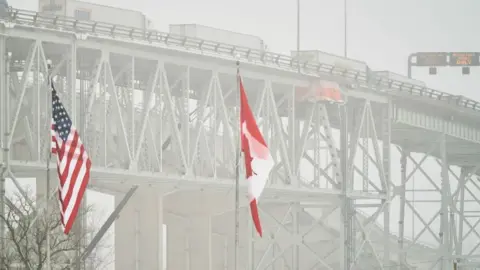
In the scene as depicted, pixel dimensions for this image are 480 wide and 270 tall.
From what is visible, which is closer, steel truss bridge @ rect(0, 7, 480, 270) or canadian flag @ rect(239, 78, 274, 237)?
canadian flag @ rect(239, 78, 274, 237)

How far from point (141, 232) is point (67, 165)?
41806 mm

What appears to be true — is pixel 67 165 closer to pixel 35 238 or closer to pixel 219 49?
pixel 35 238

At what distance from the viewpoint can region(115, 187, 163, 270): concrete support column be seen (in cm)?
8969

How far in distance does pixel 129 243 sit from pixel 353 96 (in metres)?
22.4

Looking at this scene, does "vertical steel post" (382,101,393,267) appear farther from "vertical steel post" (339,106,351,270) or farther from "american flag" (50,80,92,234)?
"american flag" (50,80,92,234)

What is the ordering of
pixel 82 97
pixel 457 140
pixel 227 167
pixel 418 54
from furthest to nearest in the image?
pixel 418 54
pixel 457 140
pixel 227 167
pixel 82 97

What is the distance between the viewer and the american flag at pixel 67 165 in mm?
49500

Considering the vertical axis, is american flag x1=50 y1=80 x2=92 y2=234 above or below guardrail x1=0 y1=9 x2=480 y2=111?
below

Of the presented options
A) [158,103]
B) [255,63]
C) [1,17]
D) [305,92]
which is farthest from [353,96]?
[1,17]

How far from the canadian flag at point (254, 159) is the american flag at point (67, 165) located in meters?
6.58

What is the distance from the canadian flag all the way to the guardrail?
31419mm

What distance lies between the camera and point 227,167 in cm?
10606

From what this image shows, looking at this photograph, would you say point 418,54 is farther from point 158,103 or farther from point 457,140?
point 158,103

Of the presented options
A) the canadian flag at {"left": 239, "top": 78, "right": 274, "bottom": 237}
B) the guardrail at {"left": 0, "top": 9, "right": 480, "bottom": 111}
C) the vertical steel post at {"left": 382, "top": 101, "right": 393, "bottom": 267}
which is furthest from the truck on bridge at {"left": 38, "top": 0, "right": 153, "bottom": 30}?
the canadian flag at {"left": 239, "top": 78, "right": 274, "bottom": 237}
